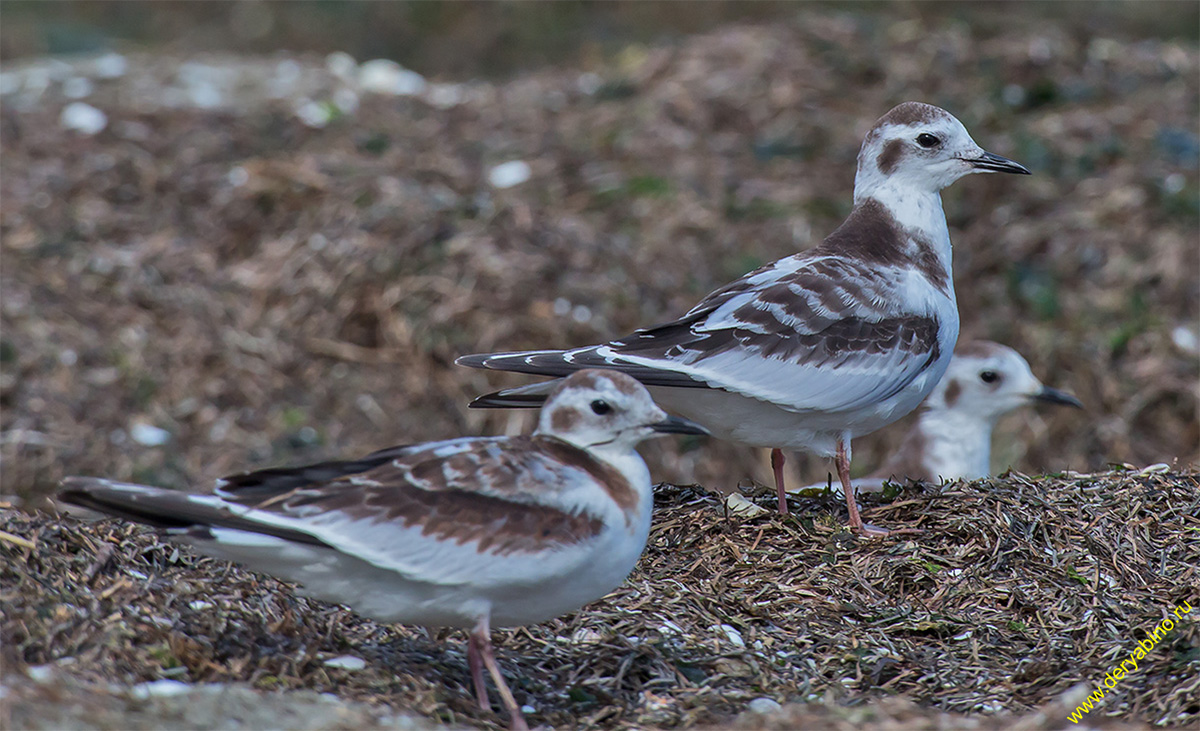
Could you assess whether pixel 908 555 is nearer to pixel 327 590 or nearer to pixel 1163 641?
pixel 1163 641

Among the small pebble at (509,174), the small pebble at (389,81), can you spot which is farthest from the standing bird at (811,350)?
the small pebble at (389,81)

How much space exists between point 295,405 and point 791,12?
9.00 metres

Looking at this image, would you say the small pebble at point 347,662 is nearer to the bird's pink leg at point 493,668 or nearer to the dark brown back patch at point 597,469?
the bird's pink leg at point 493,668

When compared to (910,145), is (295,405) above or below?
below

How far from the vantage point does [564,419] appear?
14.5 feet

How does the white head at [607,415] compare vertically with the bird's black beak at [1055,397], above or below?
above

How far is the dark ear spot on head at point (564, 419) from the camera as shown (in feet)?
14.4

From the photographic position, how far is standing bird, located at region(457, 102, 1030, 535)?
17.8 feet

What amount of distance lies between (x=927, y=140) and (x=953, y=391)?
6.79 feet

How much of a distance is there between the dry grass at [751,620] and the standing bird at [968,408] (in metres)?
2.04

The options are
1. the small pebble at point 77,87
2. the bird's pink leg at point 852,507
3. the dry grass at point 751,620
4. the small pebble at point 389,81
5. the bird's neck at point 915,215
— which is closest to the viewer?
the dry grass at point 751,620

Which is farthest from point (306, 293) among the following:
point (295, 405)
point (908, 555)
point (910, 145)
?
point (908, 555)

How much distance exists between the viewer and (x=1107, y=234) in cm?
1003

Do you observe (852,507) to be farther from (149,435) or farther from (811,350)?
(149,435)
